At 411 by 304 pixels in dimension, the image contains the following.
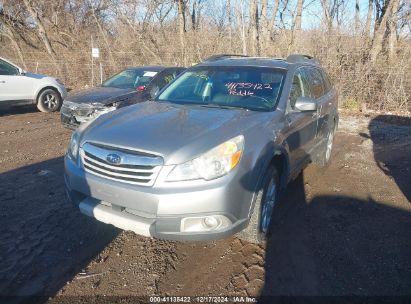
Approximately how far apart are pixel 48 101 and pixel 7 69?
1.37 meters

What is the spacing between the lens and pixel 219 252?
11.3 feet

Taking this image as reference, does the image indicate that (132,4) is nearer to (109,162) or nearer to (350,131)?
(350,131)

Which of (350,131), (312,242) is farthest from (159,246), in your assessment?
(350,131)

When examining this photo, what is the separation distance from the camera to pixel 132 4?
19.1 m

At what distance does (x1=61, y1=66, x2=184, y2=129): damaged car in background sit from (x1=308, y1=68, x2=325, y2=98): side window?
2.84 meters

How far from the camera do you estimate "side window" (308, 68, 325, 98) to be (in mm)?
5003

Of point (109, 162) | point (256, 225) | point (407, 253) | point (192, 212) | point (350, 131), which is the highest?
point (109, 162)

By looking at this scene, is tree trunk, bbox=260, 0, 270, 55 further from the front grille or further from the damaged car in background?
the front grille

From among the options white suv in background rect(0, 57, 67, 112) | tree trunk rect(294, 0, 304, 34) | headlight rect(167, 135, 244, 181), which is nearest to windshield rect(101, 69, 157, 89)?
white suv in background rect(0, 57, 67, 112)

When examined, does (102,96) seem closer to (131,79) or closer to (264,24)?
(131,79)

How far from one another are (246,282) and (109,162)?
152 cm

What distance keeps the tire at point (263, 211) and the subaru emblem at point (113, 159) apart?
1228 mm

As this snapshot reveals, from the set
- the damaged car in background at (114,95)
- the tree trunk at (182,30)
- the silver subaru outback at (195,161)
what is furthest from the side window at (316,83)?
the tree trunk at (182,30)

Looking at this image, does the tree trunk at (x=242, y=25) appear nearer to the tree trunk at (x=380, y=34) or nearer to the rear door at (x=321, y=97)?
the tree trunk at (x=380, y=34)
